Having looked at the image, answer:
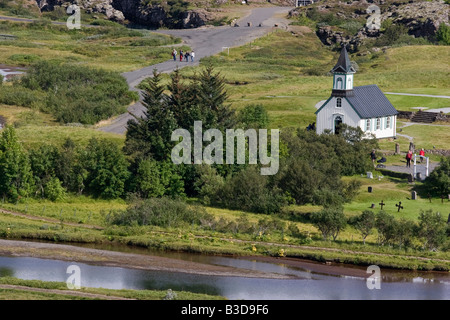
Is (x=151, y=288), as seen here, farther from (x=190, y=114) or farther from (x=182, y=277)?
(x=190, y=114)

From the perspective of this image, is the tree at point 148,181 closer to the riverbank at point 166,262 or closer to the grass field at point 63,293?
the riverbank at point 166,262

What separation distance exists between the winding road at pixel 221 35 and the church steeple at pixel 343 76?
30.3 m

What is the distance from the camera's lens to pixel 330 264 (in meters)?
46.2

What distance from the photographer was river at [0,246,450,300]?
134 feet

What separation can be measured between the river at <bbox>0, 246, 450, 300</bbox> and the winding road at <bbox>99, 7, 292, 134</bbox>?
53830 mm

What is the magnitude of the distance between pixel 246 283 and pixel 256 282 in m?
0.50

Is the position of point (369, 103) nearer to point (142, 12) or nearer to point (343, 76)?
point (343, 76)

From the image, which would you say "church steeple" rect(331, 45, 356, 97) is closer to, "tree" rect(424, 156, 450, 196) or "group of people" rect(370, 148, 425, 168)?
"group of people" rect(370, 148, 425, 168)

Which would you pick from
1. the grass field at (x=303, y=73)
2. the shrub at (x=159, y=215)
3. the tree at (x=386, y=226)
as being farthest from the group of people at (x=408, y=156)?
the shrub at (x=159, y=215)

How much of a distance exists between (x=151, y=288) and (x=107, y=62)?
69.7 m

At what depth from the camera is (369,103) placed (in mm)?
72938

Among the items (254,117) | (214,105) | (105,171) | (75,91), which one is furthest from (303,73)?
(105,171)

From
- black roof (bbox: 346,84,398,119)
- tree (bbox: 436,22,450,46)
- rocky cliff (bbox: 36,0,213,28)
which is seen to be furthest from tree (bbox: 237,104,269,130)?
rocky cliff (bbox: 36,0,213,28)

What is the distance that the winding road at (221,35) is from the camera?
4070 inches
